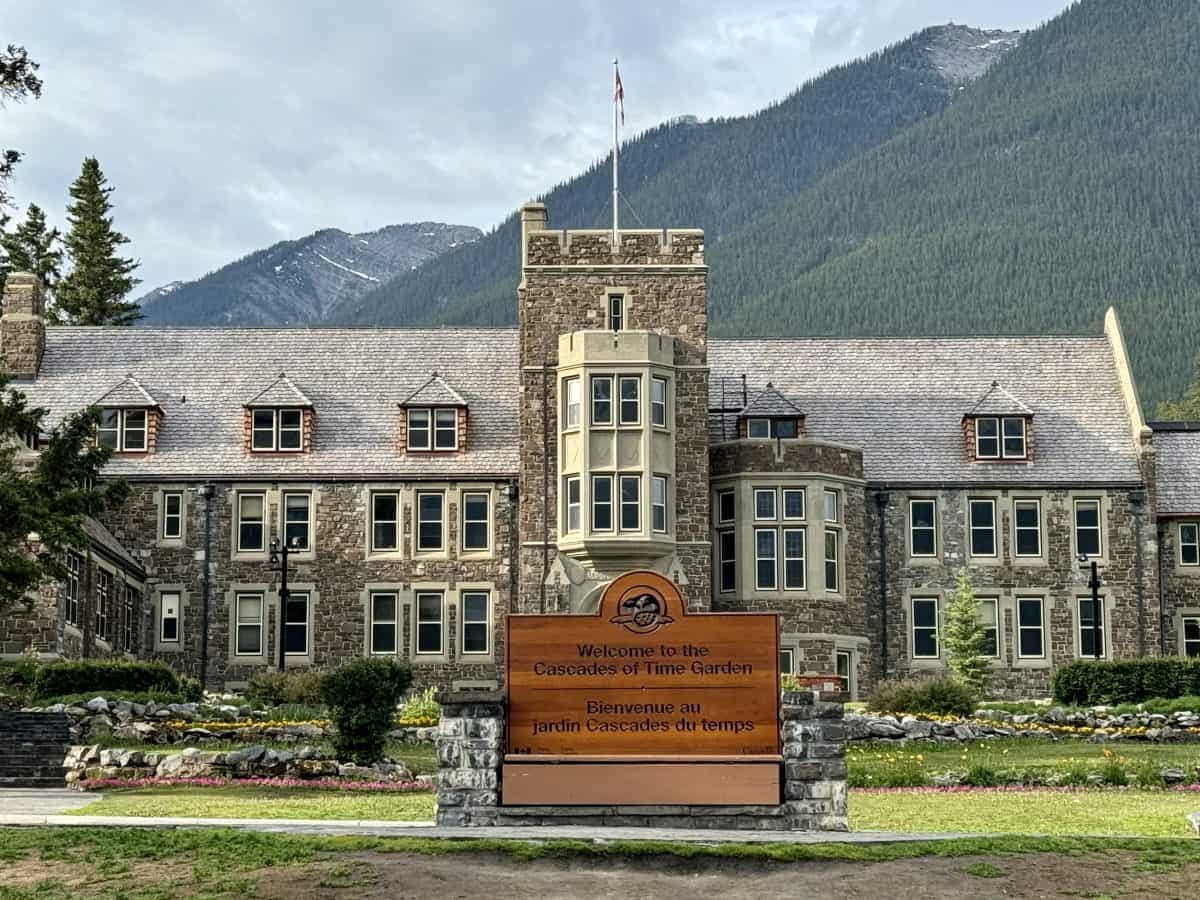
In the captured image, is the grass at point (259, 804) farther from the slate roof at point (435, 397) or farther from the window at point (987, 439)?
the window at point (987, 439)

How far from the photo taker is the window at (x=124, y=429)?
55.2m

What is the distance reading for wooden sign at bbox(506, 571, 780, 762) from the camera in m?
23.4

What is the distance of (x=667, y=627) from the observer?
23672mm

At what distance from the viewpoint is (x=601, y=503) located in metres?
50.5

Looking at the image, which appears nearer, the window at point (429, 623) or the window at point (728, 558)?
the window at point (728, 558)

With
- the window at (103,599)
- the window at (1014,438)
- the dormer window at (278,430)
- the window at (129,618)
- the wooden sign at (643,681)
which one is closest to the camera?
the wooden sign at (643,681)

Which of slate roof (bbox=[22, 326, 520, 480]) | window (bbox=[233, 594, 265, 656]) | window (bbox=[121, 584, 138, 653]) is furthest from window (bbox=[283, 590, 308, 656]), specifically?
window (bbox=[121, 584, 138, 653])

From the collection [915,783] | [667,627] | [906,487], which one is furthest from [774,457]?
Answer: [667,627]

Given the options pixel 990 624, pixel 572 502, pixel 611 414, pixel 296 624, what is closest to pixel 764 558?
pixel 572 502

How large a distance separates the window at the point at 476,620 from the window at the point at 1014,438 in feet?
44.9

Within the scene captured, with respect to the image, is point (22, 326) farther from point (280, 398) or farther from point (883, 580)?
point (883, 580)

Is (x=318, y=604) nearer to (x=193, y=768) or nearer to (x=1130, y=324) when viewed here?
(x=193, y=768)

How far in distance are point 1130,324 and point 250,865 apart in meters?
126

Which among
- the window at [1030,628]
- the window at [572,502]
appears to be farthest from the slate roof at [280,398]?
the window at [1030,628]
